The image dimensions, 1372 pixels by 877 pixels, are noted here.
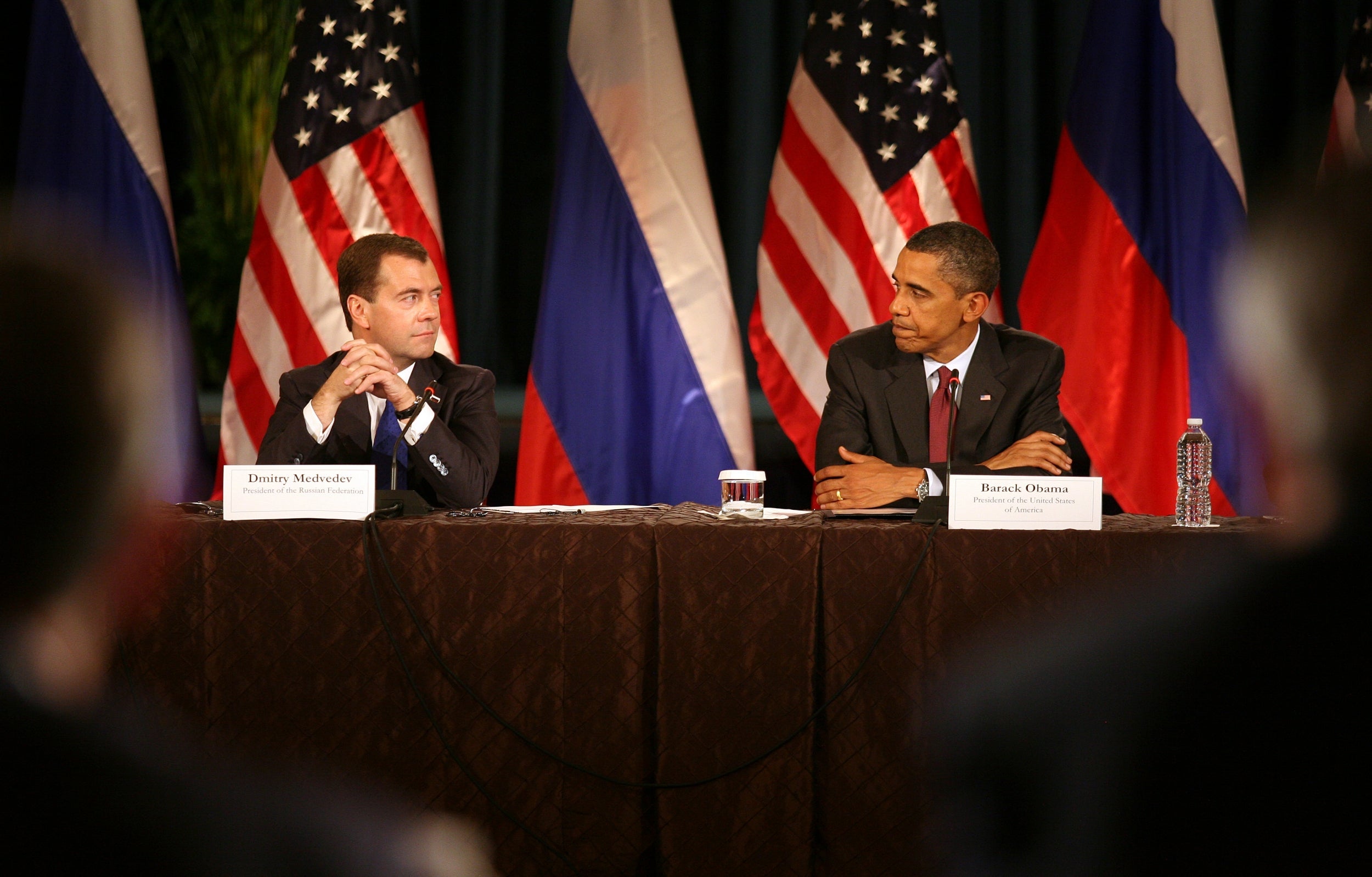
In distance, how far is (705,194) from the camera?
12.4 feet

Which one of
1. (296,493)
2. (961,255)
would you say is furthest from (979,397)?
(296,493)

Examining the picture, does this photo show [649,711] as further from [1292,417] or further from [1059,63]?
[1059,63]

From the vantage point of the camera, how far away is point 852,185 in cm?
379

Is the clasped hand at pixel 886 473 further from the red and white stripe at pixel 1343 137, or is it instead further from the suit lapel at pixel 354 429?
the red and white stripe at pixel 1343 137

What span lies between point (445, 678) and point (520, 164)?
11.1ft

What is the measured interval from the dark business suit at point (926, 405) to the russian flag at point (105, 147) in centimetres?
239

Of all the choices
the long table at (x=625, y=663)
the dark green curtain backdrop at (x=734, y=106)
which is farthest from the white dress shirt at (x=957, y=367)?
the dark green curtain backdrop at (x=734, y=106)

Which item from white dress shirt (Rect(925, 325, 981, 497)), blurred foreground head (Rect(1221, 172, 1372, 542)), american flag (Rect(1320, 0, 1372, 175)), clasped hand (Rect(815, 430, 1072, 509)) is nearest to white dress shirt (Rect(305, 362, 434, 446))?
clasped hand (Rect(815, 430, 1072, 509))

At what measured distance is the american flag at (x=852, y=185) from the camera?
3748mm

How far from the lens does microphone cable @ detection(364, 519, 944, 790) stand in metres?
1.79

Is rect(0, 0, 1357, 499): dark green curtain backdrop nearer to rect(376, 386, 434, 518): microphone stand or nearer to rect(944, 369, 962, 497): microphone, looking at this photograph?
rect(944, 369, 962, 497): microphone

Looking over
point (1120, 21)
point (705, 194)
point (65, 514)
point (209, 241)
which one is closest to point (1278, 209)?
point (1120, 21)

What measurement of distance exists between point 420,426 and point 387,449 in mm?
196

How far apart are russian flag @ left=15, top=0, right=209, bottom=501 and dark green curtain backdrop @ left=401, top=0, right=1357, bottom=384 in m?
1.24
